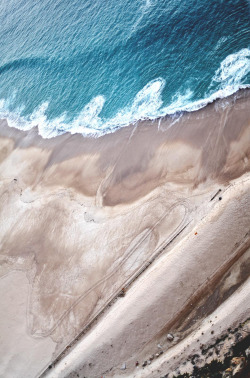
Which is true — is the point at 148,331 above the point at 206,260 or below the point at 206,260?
below

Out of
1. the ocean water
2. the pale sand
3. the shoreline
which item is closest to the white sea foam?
the shoreline

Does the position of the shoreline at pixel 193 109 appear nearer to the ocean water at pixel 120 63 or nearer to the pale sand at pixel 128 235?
the ocean water at pixel 120 63

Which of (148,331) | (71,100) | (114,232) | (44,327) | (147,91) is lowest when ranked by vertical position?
(44,327)

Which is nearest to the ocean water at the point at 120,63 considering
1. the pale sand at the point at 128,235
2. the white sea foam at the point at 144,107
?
the white sea foam at the point at 144,107

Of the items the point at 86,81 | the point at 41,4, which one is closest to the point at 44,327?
the point at 86,81

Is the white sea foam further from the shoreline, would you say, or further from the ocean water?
the ocean water

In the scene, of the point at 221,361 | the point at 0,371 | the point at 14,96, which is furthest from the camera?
the point at 14,96

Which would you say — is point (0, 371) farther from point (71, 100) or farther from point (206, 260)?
point (71, 100)

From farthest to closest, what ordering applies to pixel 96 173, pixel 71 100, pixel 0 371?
pixel 71 100 < pixel 96 173 < pixel 0 371
